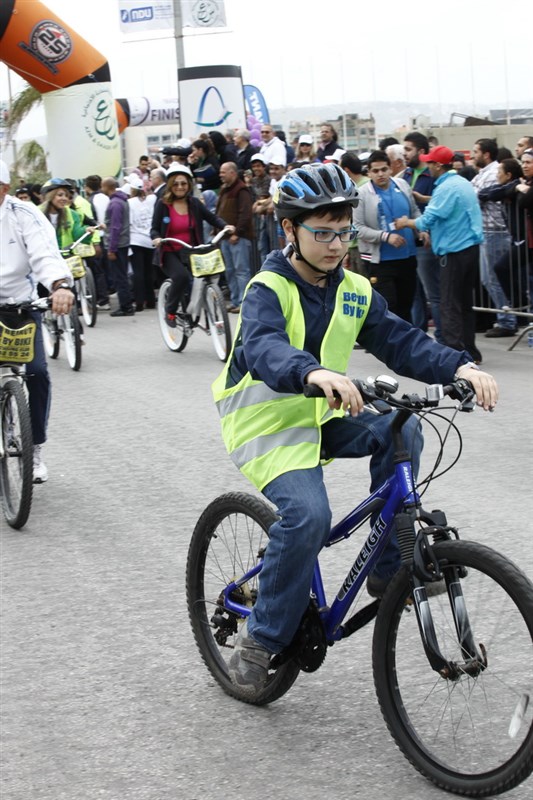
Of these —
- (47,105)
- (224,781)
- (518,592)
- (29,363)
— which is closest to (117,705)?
(224,781)

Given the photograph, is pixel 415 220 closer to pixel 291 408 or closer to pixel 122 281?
pixel 122 281

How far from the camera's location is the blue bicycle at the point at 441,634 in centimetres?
329

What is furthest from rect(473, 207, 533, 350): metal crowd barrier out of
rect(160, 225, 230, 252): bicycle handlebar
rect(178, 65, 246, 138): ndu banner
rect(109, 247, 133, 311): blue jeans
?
rect(178, 65, 246, 138): ndu banner

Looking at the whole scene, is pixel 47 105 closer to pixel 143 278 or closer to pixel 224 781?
pixel 143 278

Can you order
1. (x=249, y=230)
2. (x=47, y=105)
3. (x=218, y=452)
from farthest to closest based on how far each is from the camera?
(x=47, y=105), (x=249, y=230), (x=218, y=452)

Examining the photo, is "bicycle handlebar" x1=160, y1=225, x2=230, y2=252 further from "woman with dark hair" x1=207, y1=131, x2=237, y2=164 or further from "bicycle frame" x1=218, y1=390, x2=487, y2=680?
"bicycle frame" x1=218, y1=390, x2=487, y2=680

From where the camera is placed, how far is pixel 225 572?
4.40 meters

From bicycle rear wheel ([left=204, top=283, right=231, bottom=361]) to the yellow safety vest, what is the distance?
→ 9.02 meters

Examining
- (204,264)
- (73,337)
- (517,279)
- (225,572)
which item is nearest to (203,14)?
(204,264)

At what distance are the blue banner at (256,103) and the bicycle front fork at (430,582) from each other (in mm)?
27367

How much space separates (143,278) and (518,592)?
1642cm

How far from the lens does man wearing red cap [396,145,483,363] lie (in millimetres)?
11453

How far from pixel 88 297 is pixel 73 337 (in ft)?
12.3

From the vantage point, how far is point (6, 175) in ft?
23.7
